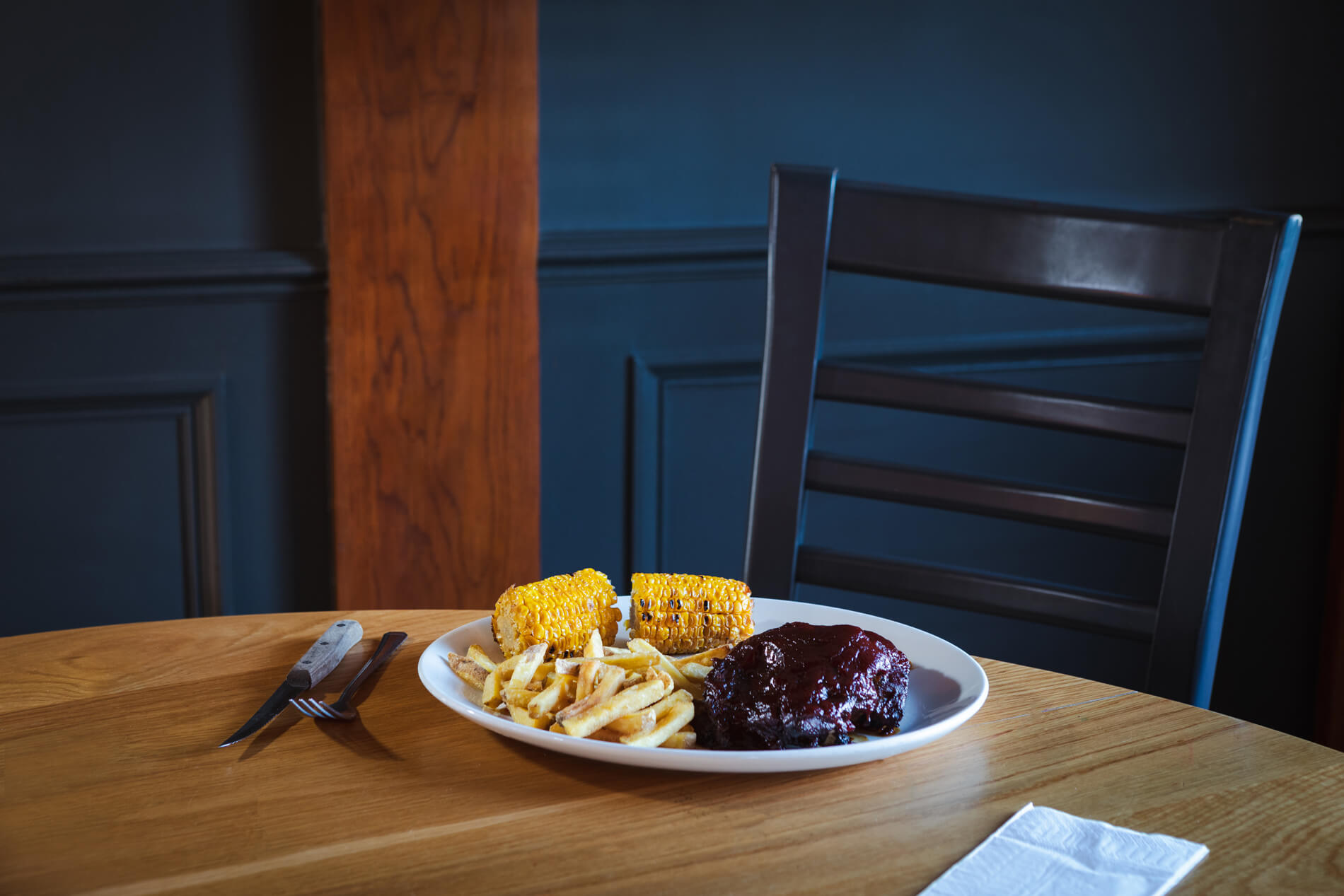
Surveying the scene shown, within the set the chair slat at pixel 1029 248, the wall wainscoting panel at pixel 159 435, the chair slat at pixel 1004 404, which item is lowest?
the wall wainscoting panel at pixel 159 435

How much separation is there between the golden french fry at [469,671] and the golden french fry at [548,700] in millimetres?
66

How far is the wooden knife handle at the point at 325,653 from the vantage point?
28.5 inches

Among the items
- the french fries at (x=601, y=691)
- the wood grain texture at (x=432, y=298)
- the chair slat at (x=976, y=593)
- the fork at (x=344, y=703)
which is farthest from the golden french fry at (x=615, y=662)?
the wood grain texture at (x=432, y=298)

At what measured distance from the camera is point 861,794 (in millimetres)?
610

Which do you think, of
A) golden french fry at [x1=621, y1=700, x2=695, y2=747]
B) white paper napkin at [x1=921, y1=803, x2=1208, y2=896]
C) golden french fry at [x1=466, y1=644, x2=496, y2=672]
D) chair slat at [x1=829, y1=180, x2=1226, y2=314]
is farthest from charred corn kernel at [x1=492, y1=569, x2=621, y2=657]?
chair slat at [x1=829, y1=180, x2=1226, y2=314]

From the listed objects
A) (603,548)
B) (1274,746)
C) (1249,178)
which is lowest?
(603,548)

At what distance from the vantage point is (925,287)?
6.54 ft

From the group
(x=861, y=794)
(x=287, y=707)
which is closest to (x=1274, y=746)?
(x=861, y=794)

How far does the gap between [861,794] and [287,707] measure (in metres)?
0.35

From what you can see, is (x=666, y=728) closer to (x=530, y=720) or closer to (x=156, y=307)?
(x=530, y=720)

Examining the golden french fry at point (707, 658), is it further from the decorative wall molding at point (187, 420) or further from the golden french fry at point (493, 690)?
the decorative wall molding at point (187, 420)

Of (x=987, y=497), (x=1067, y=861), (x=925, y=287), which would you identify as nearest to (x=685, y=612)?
(x=1067, y=861)

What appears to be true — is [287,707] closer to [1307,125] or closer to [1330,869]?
[1330,869]

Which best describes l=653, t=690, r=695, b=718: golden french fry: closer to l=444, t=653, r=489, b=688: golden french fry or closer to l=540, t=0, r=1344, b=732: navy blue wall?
l=444, t=653, r=489, b=688: golden french fry
